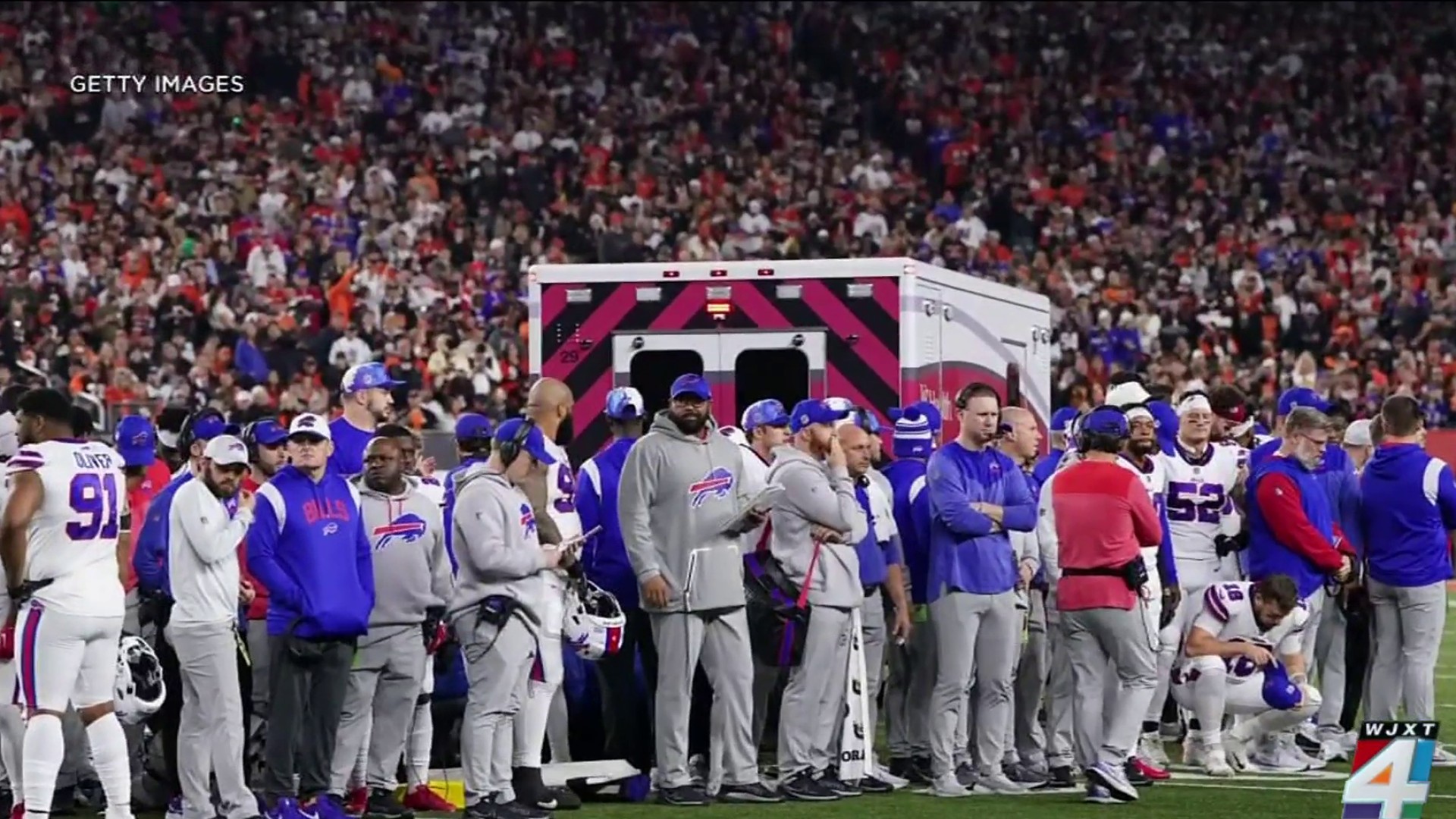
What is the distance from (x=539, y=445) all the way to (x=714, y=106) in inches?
917

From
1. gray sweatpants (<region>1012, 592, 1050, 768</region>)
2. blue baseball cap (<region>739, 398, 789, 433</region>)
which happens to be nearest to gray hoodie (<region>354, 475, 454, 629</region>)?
blue baseball cap (<region>739, 398, 789, 433</region>)

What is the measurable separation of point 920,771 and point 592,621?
2117 millimetres

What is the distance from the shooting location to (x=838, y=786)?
12.1 meters

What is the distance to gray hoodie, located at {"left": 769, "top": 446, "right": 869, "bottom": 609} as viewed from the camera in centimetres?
1167

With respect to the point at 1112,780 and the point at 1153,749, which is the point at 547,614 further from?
the point at 1153,749

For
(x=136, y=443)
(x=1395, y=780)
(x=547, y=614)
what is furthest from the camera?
(x=136, y=443)

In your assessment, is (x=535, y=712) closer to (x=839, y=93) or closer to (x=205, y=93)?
(x=205, y=93)

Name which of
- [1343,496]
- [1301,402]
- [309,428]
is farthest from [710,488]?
[1343,496]

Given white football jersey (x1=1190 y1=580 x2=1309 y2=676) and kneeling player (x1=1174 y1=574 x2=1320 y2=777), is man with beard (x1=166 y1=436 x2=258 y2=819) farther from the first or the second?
white football jersey (x1=1190 y1=580 x2=1309 y2=676)

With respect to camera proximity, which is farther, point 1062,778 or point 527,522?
point 1062,778

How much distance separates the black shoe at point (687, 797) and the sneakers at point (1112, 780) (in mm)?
1753

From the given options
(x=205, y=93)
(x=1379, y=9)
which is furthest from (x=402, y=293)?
(x=1379, y=9)

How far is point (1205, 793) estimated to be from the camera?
483 inches

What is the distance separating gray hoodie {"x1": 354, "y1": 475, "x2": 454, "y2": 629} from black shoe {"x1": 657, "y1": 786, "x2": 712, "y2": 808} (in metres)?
1.52
